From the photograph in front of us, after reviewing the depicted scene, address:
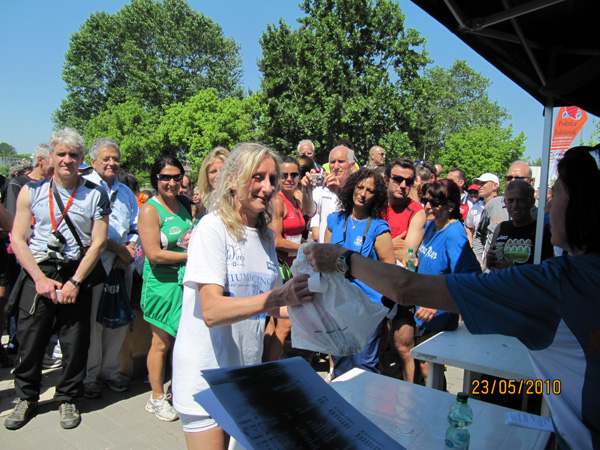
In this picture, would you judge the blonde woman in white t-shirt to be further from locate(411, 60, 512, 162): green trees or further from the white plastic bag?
locate(411, 60, 512, 162): green trees

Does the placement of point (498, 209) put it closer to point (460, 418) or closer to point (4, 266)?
point (460, 418)

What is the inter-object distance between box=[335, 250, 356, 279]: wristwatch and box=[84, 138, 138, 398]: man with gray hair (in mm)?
2750

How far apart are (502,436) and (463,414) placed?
205 millimetres

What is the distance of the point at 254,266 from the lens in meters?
1.83

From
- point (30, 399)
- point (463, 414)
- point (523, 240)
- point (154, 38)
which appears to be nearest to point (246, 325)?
point (463, 414)

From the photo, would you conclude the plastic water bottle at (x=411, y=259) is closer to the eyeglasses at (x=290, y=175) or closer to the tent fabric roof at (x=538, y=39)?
the eyeglasses at (x=290, y=175)

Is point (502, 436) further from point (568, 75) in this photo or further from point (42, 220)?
point (42, 220)

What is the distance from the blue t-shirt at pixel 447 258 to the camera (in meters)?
3.11

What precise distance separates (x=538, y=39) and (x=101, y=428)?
511 centimetres

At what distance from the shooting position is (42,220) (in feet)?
10.6

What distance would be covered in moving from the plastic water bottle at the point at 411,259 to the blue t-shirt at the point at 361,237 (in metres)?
0.67

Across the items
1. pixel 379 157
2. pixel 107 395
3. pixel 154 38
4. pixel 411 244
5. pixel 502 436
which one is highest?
pixel 154 38

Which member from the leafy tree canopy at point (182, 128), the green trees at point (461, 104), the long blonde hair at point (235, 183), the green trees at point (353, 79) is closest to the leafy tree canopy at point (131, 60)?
the leafy tree canopy at point (182, 128)
